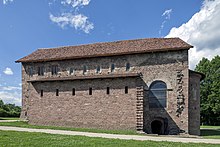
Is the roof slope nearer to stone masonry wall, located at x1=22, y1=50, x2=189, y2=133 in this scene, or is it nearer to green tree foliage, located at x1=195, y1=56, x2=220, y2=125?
stone masonry wall, located at x1=22, y1=50, x2=189, y2=133

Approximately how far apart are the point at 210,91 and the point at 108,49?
30.9m

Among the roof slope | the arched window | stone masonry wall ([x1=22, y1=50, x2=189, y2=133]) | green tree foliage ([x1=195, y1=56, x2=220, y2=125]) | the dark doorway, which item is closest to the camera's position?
stone masonry wall ([x1=22, y1=50, x2=189, y2=133])

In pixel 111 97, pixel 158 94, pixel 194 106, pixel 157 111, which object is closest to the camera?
pixel 157 111

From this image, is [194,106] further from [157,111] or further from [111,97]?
[111,97]

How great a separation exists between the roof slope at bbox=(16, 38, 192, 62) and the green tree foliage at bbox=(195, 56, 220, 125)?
25806 millimetres

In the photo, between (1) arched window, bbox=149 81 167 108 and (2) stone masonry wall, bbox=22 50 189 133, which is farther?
(1) arched window, bbox=149 81 167 108

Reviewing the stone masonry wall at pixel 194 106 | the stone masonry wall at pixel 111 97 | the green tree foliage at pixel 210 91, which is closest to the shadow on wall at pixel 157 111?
the stone masonry wall at pixel 111 97

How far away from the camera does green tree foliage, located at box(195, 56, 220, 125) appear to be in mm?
47500

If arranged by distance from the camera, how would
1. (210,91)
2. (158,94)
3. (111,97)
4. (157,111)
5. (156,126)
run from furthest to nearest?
1. (210,91)
2. (156,126)
3. (111,97)
4. (158,94)
5. (157,111)

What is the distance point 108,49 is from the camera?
92.1 feet

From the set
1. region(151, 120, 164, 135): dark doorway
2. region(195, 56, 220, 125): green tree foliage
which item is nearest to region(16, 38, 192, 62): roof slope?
region(151, 120, 164, 135): dark doorway

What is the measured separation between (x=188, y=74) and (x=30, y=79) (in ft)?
63.1

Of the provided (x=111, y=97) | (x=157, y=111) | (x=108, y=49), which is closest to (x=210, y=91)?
(x=157, y=111)

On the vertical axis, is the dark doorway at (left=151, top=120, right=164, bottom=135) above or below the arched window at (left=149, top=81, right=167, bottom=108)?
below
